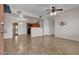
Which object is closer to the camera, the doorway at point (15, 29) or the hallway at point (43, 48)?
the hallway at point (43, 48)

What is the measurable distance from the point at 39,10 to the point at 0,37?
150cm

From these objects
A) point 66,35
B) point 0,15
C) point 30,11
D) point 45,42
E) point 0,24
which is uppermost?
point 30,11

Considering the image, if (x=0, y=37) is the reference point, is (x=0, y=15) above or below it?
above

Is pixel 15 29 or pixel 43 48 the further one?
pixel 43 48

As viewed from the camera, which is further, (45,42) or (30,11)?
(45,42)

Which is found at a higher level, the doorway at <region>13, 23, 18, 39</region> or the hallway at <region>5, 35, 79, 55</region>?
the doorway at <region>13, 23, 18, 39</region>

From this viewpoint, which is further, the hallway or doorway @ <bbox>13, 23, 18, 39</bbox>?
doorway @ <bbox>13, 23, 18, 39</bbox>

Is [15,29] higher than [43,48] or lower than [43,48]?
higher

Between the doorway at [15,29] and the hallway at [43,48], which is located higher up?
the doorway at [15,29]
